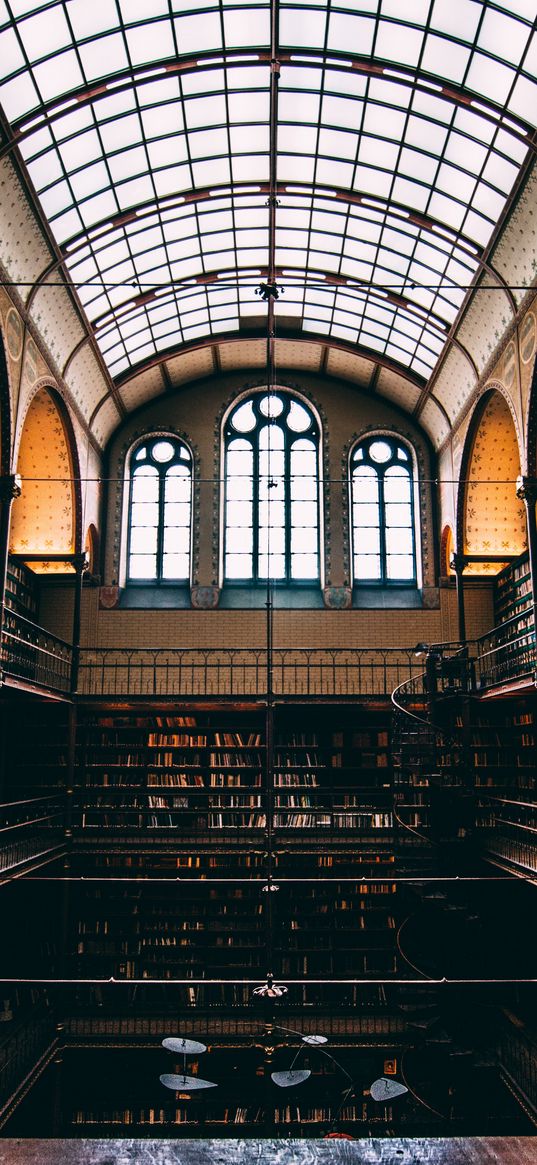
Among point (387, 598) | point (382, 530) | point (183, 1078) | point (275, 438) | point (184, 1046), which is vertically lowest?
point (183, 1078)

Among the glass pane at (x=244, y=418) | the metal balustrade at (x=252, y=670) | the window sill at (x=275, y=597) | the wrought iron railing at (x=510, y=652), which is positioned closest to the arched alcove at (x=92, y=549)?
the metal balustrade at (x=252, y=670)

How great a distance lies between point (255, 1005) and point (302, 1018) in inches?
25.5

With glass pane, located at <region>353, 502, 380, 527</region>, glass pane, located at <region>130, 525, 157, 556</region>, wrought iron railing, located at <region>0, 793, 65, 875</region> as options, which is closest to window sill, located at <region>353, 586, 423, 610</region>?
glass pane, located at <region>353, 502, 380, 527</region>

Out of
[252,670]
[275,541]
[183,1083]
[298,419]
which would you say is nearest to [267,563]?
[252,670]

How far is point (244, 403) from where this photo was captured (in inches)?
631

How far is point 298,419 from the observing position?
15.9m

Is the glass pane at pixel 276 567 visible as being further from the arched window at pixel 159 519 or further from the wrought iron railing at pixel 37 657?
the wrought iron railing at pixel 37 657

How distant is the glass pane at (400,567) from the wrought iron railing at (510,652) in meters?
1.84

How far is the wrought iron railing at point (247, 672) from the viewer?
14.3 meters

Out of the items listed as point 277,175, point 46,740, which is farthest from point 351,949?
point 277,175

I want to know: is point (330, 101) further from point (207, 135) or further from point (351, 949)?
point (351, 949)

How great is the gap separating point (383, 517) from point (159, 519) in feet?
13.5

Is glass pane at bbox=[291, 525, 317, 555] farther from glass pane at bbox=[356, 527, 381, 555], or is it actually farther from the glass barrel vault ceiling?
the glass barrel vault ceiling

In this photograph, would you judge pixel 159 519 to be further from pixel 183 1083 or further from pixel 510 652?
pixel 183 1083
